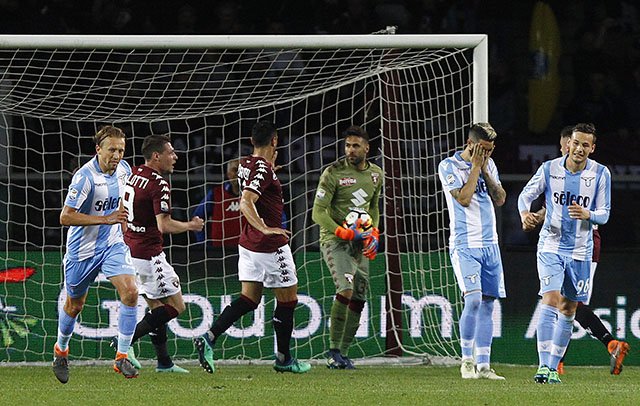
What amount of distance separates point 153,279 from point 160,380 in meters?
0.98

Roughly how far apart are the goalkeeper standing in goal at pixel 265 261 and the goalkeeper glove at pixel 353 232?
22.7 inches

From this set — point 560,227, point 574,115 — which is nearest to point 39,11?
point 574,115

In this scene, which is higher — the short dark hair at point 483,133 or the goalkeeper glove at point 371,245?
the short dark hair at point 483,133

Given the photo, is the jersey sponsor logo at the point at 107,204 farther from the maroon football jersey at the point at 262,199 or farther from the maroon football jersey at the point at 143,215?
the maroon football jersey at the point at 262,199

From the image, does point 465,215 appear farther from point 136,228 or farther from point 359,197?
point 136,228

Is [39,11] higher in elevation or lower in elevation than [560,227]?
higher

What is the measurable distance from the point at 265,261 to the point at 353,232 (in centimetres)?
91

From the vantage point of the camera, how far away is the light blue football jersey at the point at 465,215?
9656 millimetres

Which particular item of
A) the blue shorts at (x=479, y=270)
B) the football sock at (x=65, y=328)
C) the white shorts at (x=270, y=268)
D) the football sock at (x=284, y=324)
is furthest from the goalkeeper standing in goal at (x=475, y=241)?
the football sock at (x=65, y=328)

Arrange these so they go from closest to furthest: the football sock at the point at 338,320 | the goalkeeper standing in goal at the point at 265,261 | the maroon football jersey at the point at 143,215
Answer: the maroon football jersey at the point at 143,215 < the goalkeeper standing in goal at the point at 265,261 < the football sock at the point at 338,320

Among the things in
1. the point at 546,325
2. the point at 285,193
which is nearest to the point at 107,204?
the point at 285,193

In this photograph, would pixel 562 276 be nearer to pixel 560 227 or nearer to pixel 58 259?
pixel 560 227

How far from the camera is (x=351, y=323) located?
36.0ft

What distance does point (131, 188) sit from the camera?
1009 centimetres
